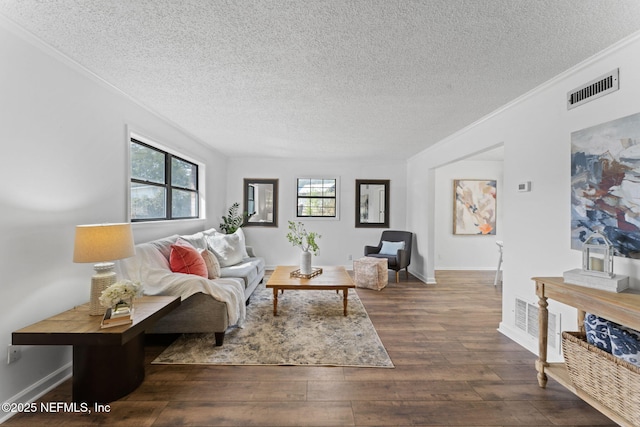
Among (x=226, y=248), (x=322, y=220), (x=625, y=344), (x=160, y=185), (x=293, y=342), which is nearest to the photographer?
(x=625, y=344)

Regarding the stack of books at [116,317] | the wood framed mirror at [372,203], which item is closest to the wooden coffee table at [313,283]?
the stack of books at [116,317]

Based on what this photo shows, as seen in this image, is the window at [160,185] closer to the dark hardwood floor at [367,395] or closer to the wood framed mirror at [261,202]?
the wood framed mirror at [261,202]

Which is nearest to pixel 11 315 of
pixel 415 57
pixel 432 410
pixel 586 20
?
pixel 432 410

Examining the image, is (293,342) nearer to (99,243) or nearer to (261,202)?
(99,243)

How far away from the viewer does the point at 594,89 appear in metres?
2.00

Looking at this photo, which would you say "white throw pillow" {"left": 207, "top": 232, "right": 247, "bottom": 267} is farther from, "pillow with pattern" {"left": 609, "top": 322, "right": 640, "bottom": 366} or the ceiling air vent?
the ceiling air vent

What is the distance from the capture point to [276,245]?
5.90m

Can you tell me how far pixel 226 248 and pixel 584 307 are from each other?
12.6 feet

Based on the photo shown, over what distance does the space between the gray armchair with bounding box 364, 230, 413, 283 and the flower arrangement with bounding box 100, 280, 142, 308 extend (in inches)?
158

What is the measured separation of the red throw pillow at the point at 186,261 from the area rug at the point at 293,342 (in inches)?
26.4

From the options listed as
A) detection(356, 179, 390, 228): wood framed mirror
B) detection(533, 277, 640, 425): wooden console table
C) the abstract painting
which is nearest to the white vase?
detection(533, 277, 640, 425): wooden console table

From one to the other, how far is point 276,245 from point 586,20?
17.4 feet

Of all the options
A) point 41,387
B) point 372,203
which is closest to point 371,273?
point 372,203

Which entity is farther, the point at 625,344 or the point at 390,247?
the point at 390,247
